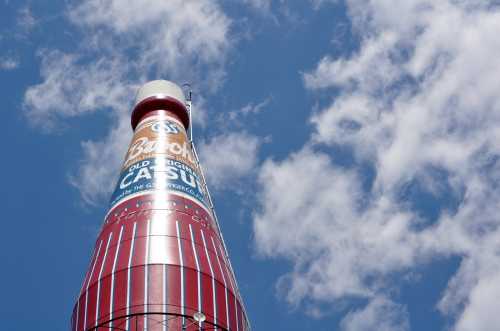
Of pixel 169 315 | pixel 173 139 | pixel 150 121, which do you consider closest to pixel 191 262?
pixel 169 315

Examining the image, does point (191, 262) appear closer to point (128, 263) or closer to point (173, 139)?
point (128, 263)

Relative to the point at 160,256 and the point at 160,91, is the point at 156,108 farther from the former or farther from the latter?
the point at 160,256

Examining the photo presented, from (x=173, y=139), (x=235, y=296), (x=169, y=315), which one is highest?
(x=173, y=139)

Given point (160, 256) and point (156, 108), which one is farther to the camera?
point (156, 108)

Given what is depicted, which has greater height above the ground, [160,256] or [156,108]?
[156,108]

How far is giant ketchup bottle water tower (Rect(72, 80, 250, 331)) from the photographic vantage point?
25.4 meters

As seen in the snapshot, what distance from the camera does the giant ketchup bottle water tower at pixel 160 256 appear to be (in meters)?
25.4

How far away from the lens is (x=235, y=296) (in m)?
28.2

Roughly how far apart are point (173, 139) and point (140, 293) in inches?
436

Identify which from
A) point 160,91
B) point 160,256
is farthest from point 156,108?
point 160,256

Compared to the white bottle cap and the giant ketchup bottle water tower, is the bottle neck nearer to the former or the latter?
the white bottle cap

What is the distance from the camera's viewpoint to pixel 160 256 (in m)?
27.3

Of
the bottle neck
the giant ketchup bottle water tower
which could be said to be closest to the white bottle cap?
the bottle neck

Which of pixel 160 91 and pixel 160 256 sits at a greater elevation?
pixel 160 91
